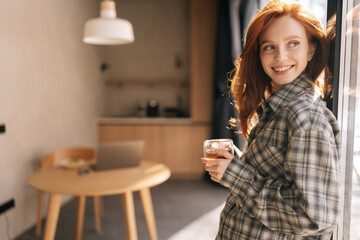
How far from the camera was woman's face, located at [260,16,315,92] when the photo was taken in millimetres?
977

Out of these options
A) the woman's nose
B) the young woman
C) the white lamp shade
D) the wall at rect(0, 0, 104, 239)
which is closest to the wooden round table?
the wall at rect(0, 0, 104, 239)

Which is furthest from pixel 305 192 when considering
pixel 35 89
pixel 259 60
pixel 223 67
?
pixel 223 67

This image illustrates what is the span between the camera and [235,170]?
0.96 metres

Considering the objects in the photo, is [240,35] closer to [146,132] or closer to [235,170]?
[146,132]

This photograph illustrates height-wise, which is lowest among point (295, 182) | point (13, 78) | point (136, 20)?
point (295, 182)

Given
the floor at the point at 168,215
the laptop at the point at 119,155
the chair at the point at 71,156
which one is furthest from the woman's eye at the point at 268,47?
the chair at the point at 71,156

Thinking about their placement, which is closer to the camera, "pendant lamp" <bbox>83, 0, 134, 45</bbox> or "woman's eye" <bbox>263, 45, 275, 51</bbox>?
"woman's eye" <bbox>263, 45, 275, 51</bbox>

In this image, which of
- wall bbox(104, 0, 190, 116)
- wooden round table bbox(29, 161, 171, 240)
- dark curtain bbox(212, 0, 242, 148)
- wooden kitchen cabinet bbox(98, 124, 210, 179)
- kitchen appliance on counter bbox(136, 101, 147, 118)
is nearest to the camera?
wooden round table bbox(29, 161, 171, 240)

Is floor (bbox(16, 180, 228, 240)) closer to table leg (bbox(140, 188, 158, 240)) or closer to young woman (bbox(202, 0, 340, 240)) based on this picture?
table leg (bbox(140, 188, 158, 240))

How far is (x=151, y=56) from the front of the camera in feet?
17.5

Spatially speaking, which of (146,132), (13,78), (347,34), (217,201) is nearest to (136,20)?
(146,132)

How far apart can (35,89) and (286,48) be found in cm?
288

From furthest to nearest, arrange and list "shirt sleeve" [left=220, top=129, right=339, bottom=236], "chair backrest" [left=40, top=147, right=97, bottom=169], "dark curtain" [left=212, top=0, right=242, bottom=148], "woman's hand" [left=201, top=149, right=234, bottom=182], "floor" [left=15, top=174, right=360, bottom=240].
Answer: "dark curtain" [left=212, top=0, right=242, bottom=148] < "chair backrest" [left=40, top=147, right=97, bottom=169] < "floor" [left=15, top=174, right=360, bottom=240] < "woman's hand" [left=201, top=149, right=234, bottom=182] < "shirt sleeve" [left=220, top=129, right=339, bottom=236]

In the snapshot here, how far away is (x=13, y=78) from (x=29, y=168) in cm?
88
